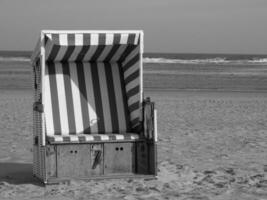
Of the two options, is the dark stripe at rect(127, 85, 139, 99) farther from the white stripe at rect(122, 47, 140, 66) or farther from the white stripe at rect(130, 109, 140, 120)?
the white stripe at rect(122, 47, 140, 66)

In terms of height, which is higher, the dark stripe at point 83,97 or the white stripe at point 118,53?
the white stripe at point 118,53

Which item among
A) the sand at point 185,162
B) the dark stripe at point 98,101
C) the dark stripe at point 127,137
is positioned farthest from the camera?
the dark stripe at point 98,101

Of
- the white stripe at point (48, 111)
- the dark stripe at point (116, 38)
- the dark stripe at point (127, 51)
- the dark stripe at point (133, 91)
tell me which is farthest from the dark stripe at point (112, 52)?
the white stripe at point (48, 111)

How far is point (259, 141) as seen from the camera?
9320mm

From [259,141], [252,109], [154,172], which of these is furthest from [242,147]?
[252,109]

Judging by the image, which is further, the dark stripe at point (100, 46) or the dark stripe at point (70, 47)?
the dark stripe at point (100, 46)

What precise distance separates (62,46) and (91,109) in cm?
87

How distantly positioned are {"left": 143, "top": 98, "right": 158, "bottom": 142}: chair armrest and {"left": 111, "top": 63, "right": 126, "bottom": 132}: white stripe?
0.47 meters

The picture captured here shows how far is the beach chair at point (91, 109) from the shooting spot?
626 centimetres

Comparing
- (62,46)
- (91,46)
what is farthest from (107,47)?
(62,46)

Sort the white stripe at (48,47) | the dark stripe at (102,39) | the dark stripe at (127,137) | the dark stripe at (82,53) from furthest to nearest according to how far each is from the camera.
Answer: the dark stripe at (82,53), the dark stripe at (127,137), the dark stripe at (102,39), the white stripe at (48,47)

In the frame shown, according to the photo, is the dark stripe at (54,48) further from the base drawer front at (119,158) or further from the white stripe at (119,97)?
the base drawer front at (119,158)

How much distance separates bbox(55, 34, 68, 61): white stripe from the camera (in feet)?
20.0

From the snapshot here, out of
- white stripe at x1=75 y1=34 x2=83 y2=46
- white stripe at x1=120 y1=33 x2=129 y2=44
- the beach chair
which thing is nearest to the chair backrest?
the beach chair
